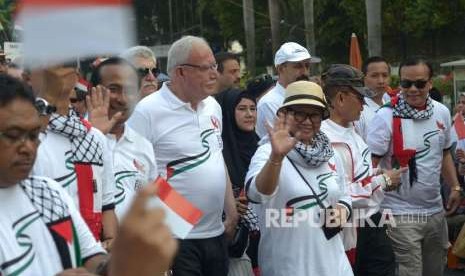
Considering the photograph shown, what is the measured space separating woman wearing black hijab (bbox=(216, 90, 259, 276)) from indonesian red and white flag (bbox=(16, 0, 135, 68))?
361cm

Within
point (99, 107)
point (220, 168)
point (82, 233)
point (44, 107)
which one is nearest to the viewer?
point (82, 233)

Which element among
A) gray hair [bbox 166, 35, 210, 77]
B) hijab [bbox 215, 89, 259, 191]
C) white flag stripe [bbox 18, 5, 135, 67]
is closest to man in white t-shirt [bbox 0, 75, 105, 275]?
white flag stripe [bbox 18, 5, 135, 67]

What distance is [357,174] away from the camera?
5.90 metres

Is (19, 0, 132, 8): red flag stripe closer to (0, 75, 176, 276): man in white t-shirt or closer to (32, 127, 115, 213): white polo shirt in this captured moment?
(0, 75, 176, 276): man in white t-shirt

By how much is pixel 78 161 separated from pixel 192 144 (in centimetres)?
143

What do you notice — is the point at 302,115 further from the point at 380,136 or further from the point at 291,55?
the point at 291,55

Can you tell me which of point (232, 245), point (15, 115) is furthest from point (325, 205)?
point (15, 115)

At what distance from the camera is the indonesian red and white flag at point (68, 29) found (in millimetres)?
2537

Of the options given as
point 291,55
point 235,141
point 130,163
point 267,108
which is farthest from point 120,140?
point 291,55

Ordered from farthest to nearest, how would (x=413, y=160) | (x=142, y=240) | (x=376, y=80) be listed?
1. (x=376, y=80)
2. (x=413, y=160)
3. (x=142, y=240)

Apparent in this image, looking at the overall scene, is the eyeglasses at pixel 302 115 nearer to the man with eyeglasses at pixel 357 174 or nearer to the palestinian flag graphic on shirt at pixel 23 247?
A: the man with eyeglasses at pixel 357 174


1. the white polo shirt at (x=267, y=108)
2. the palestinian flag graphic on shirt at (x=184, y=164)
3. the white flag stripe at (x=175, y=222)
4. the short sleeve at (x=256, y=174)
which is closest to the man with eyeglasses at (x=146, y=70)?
the palestinian flag graphic on shirt at (x=184, y=164)

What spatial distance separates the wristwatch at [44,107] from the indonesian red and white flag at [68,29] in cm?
92

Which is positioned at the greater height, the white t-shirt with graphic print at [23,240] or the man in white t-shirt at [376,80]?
the man in white t-shirt at [376,80]
